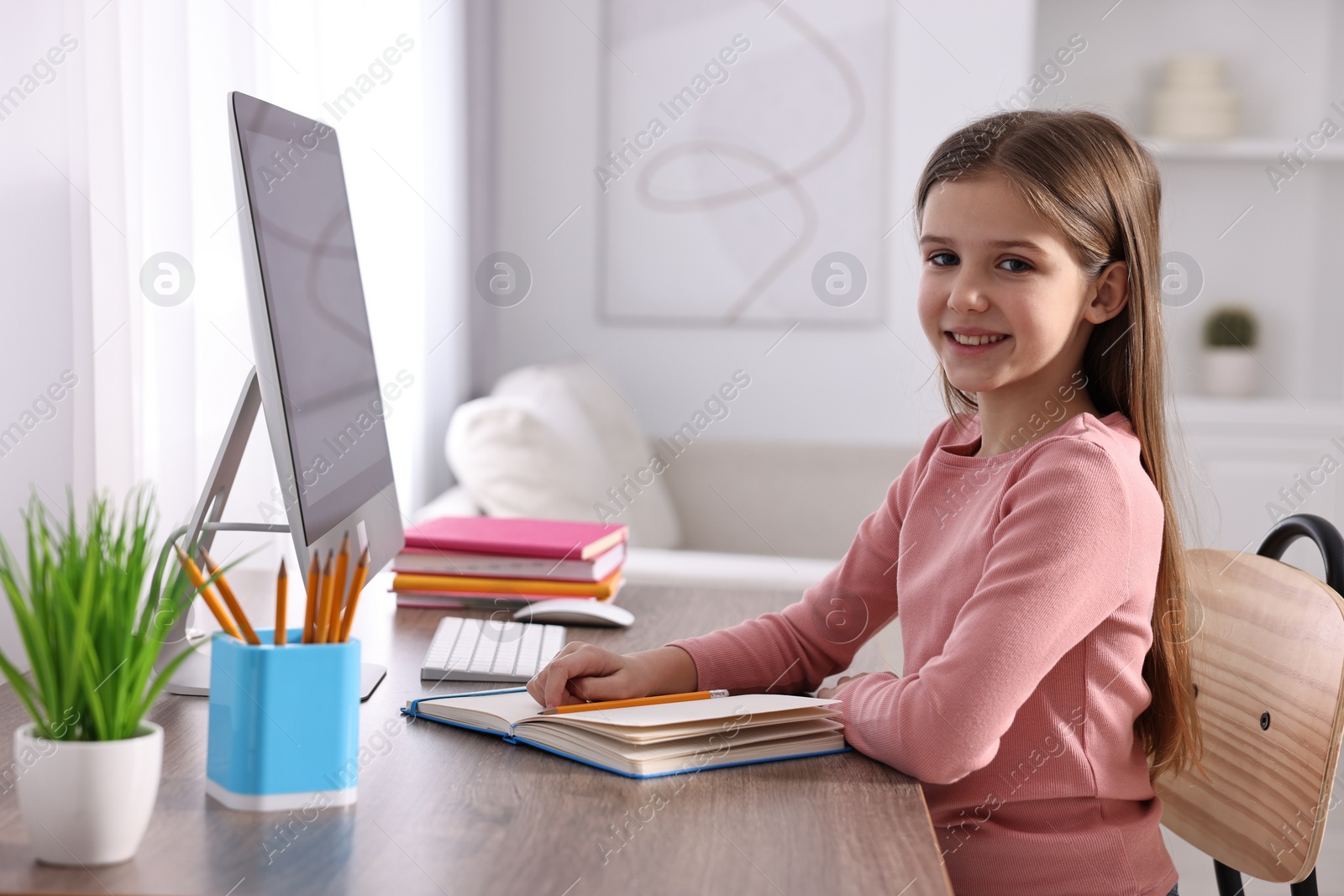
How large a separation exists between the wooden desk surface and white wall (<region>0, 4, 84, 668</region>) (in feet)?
1.03

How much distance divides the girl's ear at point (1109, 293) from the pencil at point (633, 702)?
444 millimetres

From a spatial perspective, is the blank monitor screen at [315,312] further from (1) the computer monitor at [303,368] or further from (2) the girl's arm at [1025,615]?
(2) the girl's arm at [1025,615]

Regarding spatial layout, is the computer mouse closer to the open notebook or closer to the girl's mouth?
the open notebook

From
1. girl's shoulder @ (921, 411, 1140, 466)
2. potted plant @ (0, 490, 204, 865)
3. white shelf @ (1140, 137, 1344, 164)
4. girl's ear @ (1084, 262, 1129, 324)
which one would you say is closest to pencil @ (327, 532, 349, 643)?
potted plant @ (0, 490, 204, 865)

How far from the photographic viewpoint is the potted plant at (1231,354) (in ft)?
10.6

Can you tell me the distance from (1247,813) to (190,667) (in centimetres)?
91

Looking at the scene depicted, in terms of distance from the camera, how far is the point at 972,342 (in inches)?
39.0

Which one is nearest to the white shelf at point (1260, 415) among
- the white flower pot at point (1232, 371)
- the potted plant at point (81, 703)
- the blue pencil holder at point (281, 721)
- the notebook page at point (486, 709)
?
the white flower pot at point (1232, 371)

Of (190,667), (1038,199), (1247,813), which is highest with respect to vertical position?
(1038,199)

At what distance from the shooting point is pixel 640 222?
10.5ft

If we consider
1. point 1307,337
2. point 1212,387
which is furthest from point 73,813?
point 1307,337

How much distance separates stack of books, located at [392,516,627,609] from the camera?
4.50 feet

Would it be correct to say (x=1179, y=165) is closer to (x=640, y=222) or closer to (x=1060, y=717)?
(x=640, y=222)

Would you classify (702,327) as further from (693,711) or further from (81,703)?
(81,703)
